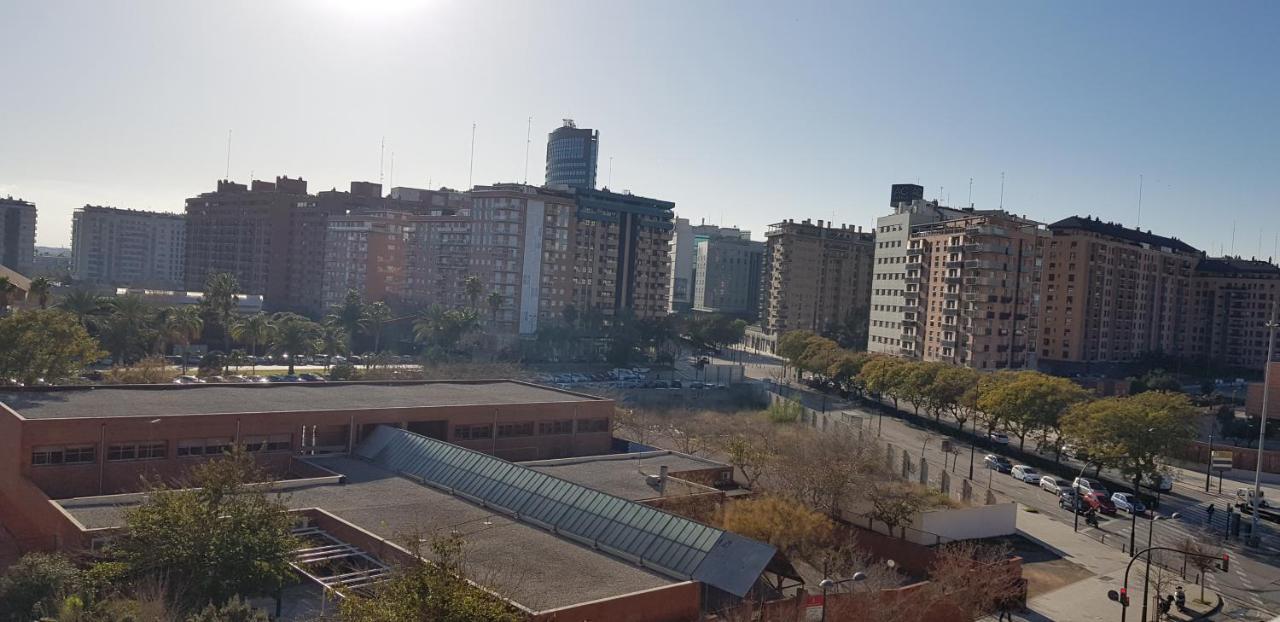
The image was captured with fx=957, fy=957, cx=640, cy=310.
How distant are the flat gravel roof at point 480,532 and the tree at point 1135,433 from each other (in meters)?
33.8

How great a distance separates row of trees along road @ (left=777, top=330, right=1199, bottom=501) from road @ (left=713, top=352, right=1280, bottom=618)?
2.32 m

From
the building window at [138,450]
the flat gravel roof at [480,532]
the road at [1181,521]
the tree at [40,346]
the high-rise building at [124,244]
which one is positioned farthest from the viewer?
the high-rise building at [124,244]

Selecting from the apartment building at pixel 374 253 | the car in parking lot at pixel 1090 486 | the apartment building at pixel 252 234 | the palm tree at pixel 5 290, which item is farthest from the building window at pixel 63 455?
the apartment building at pixel 252 234

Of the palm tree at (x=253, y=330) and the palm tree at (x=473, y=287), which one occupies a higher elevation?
the palm tree at (x=473, y=287)

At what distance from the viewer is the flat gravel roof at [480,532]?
2309cm

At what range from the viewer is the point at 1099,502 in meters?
49.6

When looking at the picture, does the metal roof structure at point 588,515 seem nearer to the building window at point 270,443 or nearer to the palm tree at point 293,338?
the building window at point 270,443

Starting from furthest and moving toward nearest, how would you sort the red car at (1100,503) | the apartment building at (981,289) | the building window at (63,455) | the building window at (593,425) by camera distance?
the apartment building at (981,289)
the red car at (1100,503)
the building window at (593,425)
the building window at (63,455)

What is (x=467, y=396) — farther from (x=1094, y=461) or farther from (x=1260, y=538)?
(x=1260, y=538)

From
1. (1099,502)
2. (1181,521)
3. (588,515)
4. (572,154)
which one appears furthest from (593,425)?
(572,154)

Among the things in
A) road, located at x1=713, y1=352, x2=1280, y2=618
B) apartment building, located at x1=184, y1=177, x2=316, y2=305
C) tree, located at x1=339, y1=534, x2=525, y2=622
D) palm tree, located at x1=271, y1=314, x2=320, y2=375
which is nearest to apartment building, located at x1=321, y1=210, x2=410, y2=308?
apartment building, located at x1=184, y1=177, x2=316, y2=305

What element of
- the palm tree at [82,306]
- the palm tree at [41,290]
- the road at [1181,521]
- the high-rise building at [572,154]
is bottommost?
the road at [1181,521]

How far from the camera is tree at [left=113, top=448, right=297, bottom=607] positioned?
2184 cm

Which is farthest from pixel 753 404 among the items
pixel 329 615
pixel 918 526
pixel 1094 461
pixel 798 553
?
pixel 329 615
